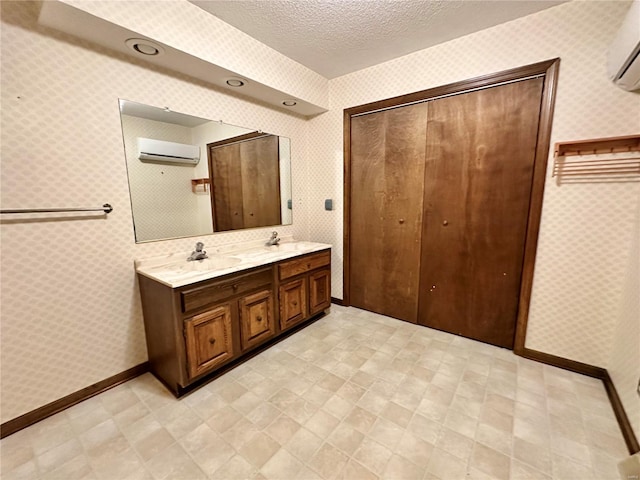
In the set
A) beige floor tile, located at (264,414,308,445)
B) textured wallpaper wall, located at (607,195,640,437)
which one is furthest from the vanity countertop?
textured wallpaper wall, located at (607,195,640,437)

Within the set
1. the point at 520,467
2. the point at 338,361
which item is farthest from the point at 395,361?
the point at 520,467

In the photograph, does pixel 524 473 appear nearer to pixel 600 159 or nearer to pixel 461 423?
pixel 461 423

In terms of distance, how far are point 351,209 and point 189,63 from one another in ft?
6.18

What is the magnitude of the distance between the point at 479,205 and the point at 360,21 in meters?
1.67

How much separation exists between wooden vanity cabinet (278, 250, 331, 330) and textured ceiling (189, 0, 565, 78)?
5.88 ft

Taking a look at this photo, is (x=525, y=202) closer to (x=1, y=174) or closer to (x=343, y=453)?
(x=343, y=453)

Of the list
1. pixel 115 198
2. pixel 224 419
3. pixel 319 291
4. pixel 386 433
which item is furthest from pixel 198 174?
pixel 386 433

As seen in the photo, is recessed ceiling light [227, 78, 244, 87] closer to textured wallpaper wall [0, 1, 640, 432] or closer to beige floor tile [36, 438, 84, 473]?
textured wallpaper wall [0, 1, 640, 432]

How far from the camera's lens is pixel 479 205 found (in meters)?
2.23

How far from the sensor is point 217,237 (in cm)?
Answer: 239

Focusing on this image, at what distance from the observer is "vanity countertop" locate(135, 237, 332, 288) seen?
1.74 meters

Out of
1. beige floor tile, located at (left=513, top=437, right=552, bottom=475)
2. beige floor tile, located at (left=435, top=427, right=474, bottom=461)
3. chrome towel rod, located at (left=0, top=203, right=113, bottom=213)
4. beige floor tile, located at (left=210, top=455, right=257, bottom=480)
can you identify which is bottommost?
beige floor tile, located at (left=210, top=455, right=257, bottom=480)

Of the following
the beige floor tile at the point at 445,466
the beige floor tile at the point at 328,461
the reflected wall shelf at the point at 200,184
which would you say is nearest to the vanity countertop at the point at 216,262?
the reflected wall shelf at the point at 200,184

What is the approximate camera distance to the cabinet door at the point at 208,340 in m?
1.71
